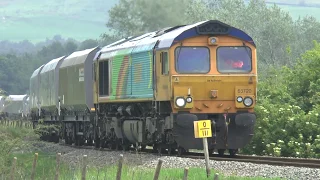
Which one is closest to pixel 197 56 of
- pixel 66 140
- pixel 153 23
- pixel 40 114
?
pixel 66 140

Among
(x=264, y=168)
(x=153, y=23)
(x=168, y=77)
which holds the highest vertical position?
(x=153, y=23)

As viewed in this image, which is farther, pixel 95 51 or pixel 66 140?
pixel 66 140

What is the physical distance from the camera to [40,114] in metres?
38.8

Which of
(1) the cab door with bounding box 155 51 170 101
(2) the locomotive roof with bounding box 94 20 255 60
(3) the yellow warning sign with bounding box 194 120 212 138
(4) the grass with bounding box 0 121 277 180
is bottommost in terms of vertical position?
(4) the grass with bounding box 0 121 277 180

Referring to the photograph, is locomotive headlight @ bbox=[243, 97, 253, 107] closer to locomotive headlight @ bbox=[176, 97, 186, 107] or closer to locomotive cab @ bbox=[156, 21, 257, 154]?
locomotive cab @ bbox=[156, 21, 257, 154]

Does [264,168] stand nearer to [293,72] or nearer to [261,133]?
[261,133]

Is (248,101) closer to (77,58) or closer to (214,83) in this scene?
(214,83)

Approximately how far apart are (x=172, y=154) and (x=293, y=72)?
22.8 feet

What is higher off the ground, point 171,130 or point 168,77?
point 168,77

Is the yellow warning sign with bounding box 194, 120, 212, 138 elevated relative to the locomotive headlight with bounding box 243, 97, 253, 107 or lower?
lower

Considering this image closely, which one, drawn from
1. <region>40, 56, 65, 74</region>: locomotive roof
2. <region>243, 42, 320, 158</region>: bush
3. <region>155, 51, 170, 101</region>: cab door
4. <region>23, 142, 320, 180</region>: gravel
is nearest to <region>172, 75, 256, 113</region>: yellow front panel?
<region>155, 51, 170, 101</region>: cab door

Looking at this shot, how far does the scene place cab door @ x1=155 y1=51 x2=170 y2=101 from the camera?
20.7 m

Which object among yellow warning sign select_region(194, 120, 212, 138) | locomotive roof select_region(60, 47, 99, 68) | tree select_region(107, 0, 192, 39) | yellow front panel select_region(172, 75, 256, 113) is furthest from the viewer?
tree select_region(107, 0, 192, 39)

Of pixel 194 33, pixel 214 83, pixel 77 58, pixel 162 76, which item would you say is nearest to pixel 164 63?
pixel 162 76
